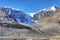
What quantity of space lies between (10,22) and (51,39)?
0.93 m

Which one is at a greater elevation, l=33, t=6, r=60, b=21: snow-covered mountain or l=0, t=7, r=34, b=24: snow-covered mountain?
l=33, t=6, r=60, b=21: snow-covered mountain

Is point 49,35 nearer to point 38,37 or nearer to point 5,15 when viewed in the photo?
point 38,37

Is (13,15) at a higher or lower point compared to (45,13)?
lower

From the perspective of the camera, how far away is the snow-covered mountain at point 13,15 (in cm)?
362

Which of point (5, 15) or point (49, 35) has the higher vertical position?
point (5, 15)

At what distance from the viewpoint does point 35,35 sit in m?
3.29

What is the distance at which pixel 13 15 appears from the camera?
3.69 m

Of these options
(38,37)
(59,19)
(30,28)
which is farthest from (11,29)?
(59,19)

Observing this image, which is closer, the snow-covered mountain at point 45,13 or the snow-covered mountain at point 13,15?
the snow-covered mountain at point 13,15

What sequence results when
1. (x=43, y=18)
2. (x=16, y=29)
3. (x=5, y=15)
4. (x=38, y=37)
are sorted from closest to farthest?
(x=38, y=37), (x=16, y=29), (x=5, y=15), (x=43, y=18)

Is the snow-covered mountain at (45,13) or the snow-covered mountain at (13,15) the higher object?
the snow-covered mountain at (45,13)

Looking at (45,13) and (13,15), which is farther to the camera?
(45,13)

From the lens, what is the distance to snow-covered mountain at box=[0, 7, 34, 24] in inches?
143

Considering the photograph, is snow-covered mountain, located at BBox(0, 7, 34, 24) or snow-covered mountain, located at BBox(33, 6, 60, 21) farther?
snow-covered mountain, located at BBox(33, 6, 60, 21)
